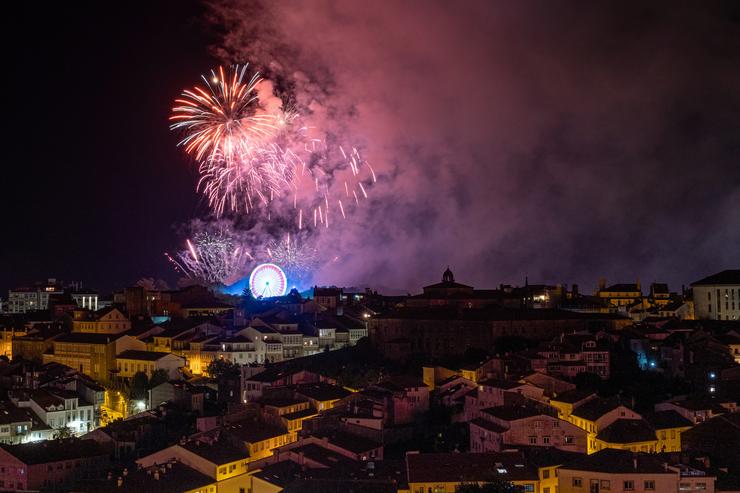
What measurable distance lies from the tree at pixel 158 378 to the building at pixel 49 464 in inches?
326

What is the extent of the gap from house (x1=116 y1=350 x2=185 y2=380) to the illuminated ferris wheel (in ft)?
49.7

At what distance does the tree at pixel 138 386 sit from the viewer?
3725 centimetres

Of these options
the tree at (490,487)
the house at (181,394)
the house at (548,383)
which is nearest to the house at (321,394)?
the house at (181,394)

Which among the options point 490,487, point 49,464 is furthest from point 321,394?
point 490,487

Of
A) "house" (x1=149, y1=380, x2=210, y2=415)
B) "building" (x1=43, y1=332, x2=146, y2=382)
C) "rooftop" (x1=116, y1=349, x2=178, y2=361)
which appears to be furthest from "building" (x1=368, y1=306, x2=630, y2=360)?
"building" (x1=43, y1=332, x2=146, y2=382)

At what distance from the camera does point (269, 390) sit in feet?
105

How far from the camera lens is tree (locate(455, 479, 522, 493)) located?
1934 centimetres

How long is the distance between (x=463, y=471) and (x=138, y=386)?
20.1 meters

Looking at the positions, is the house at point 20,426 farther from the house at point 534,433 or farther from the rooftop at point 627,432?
the rooftop at point 627,432

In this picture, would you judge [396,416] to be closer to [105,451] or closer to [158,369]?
[105,451]

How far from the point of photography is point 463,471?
861 inches

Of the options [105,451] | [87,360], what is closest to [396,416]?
[105,451]

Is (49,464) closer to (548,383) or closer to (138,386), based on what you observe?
(138,386)

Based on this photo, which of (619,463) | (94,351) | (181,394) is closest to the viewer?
(619,463)
